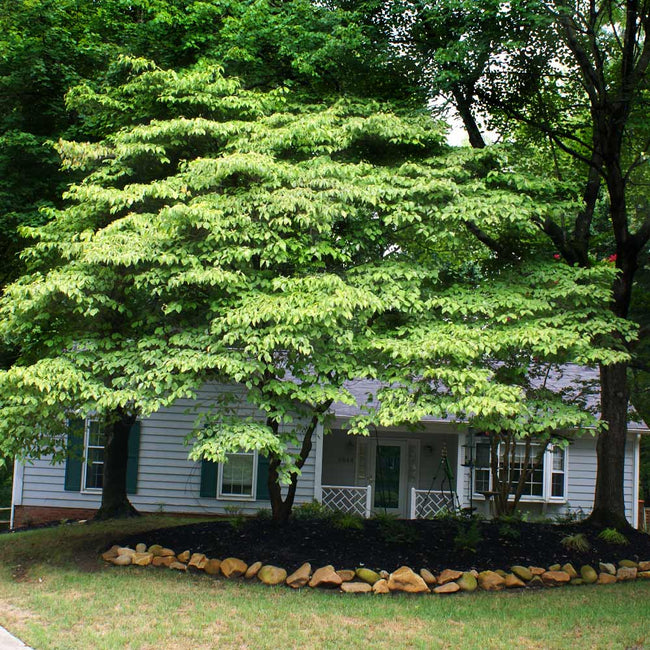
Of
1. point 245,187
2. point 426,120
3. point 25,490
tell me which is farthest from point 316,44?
point 25,490

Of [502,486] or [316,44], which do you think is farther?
[502,486]

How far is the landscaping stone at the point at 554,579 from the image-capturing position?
28.6ft

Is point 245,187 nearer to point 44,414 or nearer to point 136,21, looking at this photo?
point 44,414

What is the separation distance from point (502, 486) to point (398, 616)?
593cm

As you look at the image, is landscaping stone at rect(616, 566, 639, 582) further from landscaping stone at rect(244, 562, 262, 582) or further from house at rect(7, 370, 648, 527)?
landscaping stone at rect(244, 562, 262, 582)

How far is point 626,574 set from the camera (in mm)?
9078

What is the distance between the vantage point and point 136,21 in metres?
11.5

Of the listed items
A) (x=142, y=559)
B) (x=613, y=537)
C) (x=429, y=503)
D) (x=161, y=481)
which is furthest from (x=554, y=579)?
(x=161, y=481)

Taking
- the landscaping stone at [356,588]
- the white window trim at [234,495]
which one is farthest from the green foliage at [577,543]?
the white window trim at [234,495]

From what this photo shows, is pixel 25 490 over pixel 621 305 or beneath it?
beneath

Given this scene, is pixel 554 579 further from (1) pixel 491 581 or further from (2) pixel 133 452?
(2) pixel 133 452

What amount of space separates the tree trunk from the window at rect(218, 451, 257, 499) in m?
2.01

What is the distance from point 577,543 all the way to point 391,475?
6679 mm

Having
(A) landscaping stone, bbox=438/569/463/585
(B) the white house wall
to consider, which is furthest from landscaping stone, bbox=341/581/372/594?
(B) the white house wall
